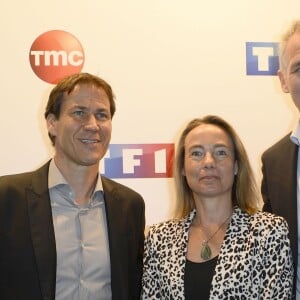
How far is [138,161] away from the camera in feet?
10.7

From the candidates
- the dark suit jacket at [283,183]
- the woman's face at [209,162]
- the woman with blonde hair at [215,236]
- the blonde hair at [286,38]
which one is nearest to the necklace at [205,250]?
the woman with blonde hair at [215,236]

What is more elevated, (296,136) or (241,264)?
(296,136)

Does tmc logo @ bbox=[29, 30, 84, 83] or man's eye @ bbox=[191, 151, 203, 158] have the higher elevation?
tmc logo @ bbox=[29, 30, 84, 83]

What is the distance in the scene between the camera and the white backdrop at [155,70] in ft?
10.4

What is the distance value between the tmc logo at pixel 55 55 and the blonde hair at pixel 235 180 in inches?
49.9

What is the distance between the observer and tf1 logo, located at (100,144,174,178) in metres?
3.24

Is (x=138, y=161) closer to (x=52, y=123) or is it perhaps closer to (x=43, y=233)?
(x=52, y=123)

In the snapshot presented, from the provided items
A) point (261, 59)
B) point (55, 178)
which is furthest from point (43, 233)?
point (261, 59)

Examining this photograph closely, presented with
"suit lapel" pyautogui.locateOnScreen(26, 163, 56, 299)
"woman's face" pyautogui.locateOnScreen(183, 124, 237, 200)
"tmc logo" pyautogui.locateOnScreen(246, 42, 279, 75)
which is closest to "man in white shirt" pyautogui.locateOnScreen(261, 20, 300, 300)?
"woman's face" pyautogui.locateOnScreen(183, 124, 237, 200)

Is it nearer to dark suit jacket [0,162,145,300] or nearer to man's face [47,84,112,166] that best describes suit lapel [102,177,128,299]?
dark suit jacket [0,162,145,300]

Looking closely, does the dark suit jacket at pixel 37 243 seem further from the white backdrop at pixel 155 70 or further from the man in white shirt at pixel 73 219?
the white backdrop at pixel 155 70

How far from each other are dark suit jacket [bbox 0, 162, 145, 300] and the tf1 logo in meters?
0.91

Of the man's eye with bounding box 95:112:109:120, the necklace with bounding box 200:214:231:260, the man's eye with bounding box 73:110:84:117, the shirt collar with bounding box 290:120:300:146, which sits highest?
the man's eye with bounding box 73:110:84:117

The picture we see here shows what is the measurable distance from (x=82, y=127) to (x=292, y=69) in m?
0.95
